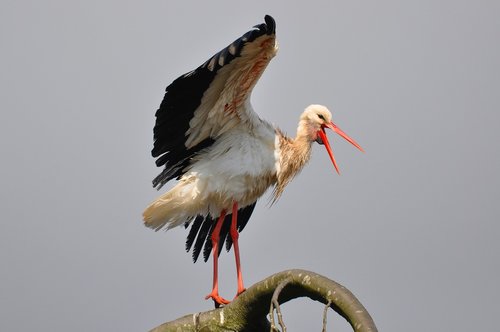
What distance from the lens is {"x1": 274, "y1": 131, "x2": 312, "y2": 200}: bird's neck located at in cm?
961

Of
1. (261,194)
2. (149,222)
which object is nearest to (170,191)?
(149,222)

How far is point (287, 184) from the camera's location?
9.82 metres

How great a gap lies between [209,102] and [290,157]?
3.62 feet

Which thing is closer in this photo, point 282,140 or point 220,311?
point 220,311

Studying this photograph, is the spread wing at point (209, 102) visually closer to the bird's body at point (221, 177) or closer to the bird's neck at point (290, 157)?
the bird's body at point (221, 177)

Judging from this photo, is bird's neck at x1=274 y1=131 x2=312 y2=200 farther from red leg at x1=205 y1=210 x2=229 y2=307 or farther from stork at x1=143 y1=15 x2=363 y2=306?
red leg at x1=205 y1=210 x2=229 y2=307

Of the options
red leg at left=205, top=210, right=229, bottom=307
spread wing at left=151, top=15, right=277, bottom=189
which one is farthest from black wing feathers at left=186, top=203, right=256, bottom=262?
spread wing at left=151, top=15, right=277, bottom=189

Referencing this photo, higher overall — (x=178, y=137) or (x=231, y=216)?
(x=178, y=137)

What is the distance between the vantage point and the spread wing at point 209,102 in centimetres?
827

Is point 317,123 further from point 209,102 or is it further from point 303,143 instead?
point 209,102

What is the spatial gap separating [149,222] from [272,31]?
87.6 inches

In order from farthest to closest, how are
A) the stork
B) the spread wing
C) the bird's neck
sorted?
the bird's neck
the stork
the spread wing

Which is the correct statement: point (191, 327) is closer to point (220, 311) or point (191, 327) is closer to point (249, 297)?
point (220, 311)

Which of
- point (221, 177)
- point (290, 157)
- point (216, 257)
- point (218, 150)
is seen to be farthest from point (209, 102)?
point (216, 257)
